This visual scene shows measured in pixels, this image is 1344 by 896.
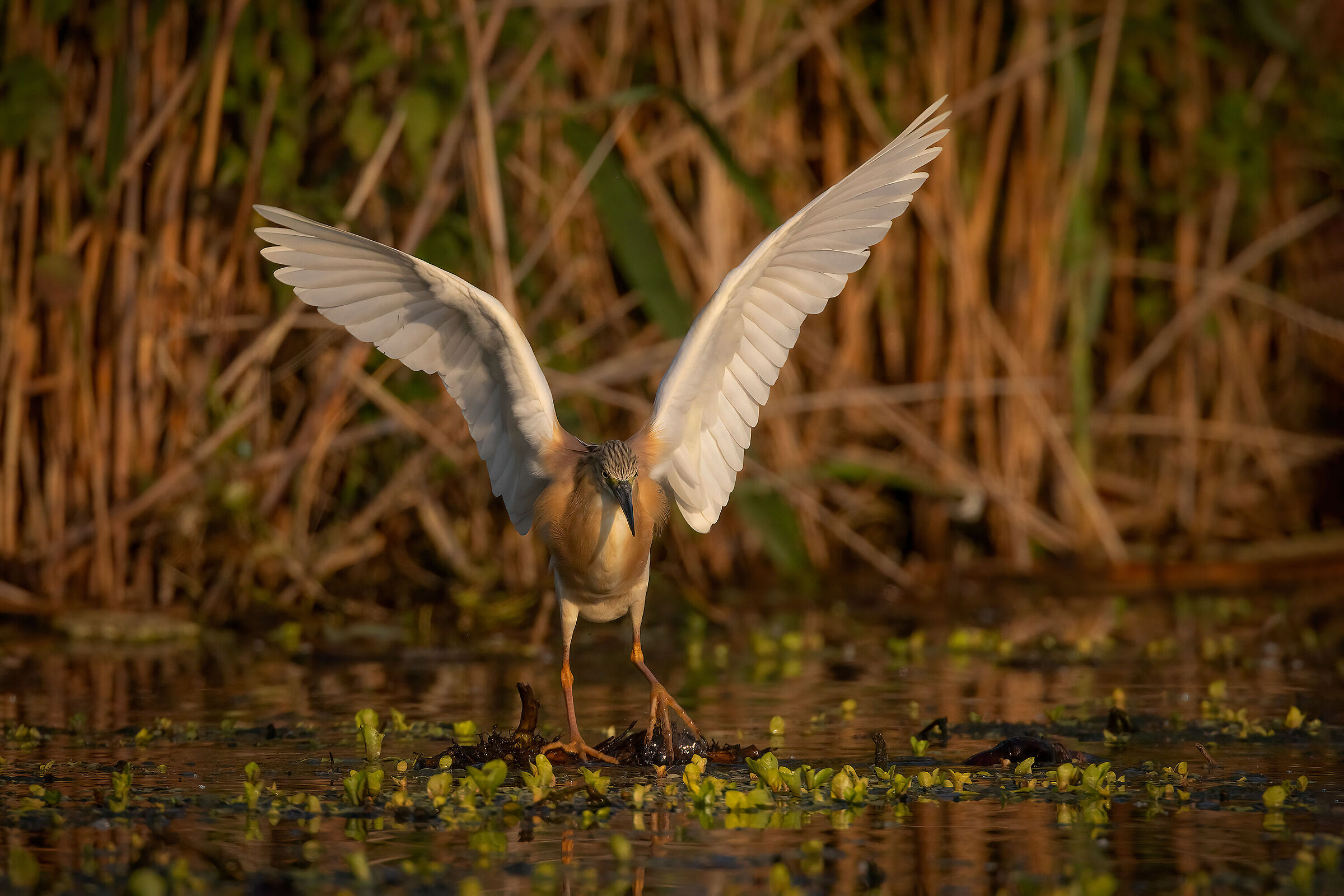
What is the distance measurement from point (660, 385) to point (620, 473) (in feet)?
1.44

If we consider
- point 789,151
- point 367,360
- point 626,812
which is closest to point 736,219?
point 789,151

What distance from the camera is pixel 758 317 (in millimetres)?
5109

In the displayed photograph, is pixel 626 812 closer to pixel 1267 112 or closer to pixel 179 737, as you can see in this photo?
pixel 179 737

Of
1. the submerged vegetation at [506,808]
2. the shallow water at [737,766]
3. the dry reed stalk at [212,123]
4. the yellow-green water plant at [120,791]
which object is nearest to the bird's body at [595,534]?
the shallow water at [737,766]

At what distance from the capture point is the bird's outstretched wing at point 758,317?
482 cm

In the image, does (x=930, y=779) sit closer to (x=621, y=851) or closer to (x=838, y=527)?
(x=621, y=851)

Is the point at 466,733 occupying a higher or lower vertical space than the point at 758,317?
lower

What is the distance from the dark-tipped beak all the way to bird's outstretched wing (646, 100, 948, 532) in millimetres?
384

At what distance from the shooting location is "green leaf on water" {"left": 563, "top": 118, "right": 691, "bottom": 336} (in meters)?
6.96

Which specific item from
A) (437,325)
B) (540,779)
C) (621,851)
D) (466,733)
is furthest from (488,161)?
(621,851)

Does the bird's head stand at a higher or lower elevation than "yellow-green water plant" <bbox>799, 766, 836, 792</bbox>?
higher

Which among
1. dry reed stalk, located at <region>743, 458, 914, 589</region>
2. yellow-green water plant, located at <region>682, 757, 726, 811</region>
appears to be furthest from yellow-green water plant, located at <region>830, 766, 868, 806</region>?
dry reed stalk, located at <region>743, 458, 914, 589</region>

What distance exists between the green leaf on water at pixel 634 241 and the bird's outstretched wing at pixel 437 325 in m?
1.94

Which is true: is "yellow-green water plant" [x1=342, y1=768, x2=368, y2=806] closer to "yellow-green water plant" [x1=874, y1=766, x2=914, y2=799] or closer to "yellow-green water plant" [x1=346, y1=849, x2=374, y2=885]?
"yellow-green water plant" [x1=346, y1=849, x2=374, y2=885]
